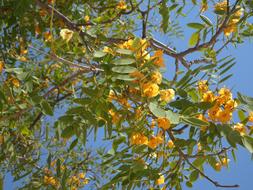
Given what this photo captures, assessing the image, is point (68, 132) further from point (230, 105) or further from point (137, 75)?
point (230, 105)

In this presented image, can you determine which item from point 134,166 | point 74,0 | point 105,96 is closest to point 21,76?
point 105,96

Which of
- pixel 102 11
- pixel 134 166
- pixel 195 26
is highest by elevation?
pixel 102 11

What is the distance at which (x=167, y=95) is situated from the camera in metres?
0.91

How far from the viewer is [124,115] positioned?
0.98 m

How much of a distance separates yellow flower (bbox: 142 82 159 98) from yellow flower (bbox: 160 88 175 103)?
0.04 metres

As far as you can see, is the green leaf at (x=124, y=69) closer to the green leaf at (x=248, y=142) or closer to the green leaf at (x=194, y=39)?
the green leaf at (x=248, y=142)

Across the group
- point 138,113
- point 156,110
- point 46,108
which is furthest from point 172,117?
point 46,108

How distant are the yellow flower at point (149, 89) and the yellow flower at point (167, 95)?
0.04 metres

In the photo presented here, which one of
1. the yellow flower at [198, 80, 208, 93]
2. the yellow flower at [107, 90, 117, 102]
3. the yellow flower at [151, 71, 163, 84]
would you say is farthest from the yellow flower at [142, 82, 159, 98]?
the yellow flower at [198, 80, 208, 93]

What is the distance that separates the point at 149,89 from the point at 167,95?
0.06m

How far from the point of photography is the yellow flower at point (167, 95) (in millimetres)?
907

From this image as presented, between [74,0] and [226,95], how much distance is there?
122 centimetres

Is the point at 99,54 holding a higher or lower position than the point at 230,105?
higher

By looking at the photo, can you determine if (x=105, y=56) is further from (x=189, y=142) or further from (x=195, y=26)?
(x=195, y=26)
